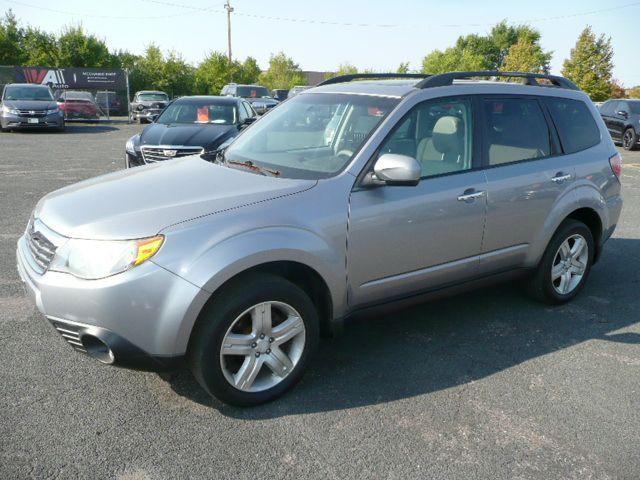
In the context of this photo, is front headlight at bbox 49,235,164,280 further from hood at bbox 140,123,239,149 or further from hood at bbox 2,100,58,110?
hood at bbox 2,100,58,110

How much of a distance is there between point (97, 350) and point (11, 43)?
45.8 m

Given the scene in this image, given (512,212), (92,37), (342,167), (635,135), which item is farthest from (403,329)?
(92,37)

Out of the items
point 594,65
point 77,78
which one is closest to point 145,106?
point 77,78

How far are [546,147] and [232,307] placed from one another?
9.42ft

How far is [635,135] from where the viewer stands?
17.9 meters

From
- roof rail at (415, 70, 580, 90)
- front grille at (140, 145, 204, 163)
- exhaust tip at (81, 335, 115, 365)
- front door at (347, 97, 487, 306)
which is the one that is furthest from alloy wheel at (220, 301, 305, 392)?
front grille at (140, 145, 204, 163)

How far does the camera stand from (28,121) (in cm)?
1923

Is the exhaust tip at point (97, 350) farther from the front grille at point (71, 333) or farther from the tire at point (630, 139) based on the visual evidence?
the tire at point (630, 139)

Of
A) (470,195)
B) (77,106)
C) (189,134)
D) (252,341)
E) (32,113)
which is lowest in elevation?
(77,106)

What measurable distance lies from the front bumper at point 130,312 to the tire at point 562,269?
2922mm

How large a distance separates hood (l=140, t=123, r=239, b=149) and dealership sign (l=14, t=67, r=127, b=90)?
75.1 ft

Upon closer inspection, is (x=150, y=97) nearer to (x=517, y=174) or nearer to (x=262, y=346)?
(x=517, y=174)

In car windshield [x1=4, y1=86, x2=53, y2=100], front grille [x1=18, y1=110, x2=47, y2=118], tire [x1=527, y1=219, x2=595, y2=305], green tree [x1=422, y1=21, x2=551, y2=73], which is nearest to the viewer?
tire [x1=527, y1=219, x2=595, y2=305]

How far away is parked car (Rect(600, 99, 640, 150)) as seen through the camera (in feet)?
58.6
